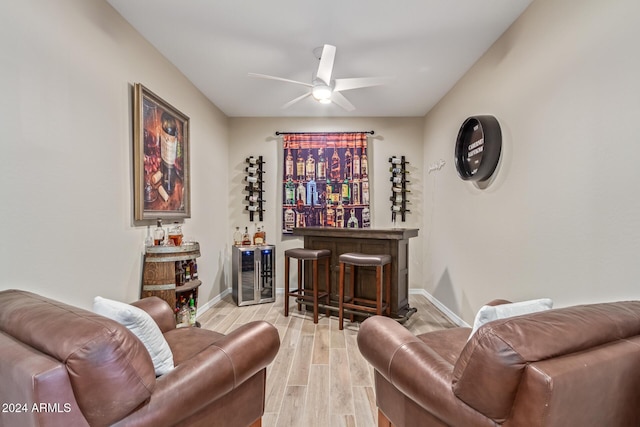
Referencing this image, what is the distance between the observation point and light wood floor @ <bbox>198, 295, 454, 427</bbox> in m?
1.91

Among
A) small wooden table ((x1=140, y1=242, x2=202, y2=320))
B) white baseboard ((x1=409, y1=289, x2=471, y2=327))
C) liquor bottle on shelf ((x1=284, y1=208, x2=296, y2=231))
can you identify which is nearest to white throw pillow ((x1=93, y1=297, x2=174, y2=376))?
small wooden table ((x1=140, y1=242, x2=202, y2=320))

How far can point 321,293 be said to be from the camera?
380 cm

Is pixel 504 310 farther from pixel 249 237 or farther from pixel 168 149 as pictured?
pixel 249 237

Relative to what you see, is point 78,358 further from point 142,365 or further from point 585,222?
point 585,222

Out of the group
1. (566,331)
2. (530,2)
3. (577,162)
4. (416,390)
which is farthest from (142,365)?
(530,2)

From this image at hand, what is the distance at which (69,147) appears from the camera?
6.33ft

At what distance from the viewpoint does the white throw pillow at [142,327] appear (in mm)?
1312

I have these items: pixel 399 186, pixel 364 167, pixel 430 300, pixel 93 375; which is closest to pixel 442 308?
pixel 430 300

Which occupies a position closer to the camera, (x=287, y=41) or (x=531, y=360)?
(x=531, y=360)

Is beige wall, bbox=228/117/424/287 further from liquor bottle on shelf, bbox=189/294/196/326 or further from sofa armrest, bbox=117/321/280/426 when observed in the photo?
sofa armrest, bbox=117/321/280/426

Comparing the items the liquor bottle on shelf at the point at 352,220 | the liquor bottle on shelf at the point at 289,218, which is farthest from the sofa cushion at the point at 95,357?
the liquor bottle on shelf at the point at 352,220

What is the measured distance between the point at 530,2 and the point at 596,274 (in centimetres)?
189

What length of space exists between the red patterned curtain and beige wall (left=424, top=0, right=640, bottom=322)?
180 centimetres

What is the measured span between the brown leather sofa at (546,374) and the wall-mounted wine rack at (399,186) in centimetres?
357
